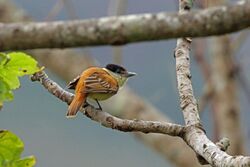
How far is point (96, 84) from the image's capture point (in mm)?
2305

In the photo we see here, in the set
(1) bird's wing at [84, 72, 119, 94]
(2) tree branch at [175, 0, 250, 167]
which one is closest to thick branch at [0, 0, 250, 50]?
(2) tree branch at [175, 0, 250, 167]

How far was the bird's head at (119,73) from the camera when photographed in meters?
2.55

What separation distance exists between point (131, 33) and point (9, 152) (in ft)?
1.01

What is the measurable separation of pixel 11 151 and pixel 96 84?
88 centimetres

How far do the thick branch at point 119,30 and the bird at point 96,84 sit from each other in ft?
1.90

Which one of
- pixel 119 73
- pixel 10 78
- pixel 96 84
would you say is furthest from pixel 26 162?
pixel 119 73

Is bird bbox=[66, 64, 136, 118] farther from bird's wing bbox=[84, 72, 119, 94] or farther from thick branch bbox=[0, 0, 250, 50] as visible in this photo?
thick branch bbox=[0, 0, 250, 50]

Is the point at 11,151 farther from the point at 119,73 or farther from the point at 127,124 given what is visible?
the point at 119,73

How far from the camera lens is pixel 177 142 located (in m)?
5.94

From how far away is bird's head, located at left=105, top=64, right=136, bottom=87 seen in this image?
2.55 m

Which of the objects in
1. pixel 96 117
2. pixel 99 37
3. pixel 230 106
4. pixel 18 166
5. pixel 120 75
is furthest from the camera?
pixel 230 106

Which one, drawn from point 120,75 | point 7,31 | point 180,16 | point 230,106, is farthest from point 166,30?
point 230,106

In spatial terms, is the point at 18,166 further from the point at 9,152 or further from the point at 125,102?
the point at 125,102

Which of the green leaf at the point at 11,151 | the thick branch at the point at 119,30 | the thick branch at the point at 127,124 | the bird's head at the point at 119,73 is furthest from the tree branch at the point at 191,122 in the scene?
the bird's head at the point at 119,73
